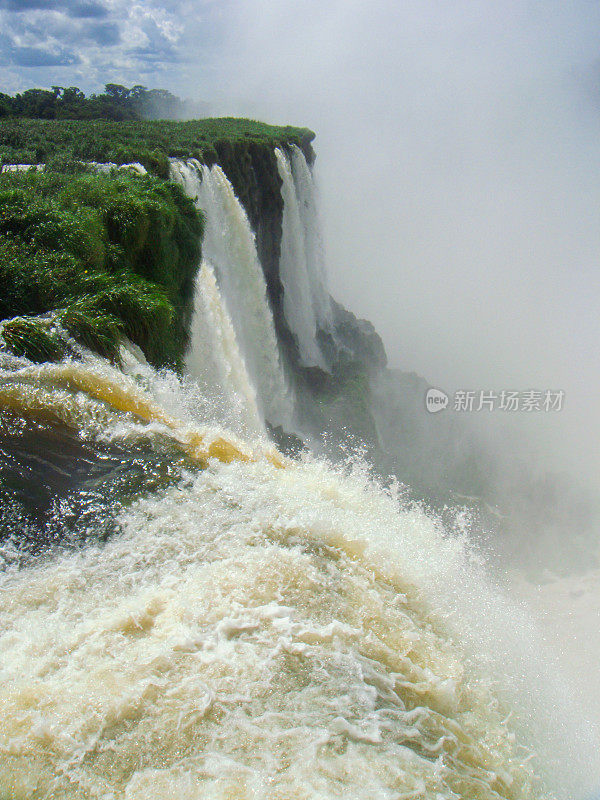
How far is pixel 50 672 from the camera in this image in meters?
2.88

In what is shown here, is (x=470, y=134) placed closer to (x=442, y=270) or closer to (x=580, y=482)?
(x=442, y=270)

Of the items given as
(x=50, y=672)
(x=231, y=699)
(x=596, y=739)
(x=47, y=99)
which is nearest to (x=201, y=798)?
(x=231, y=699)

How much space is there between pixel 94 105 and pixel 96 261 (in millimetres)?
40227

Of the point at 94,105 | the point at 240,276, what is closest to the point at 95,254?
the point at 240,276

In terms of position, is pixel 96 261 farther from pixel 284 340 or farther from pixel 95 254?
pixel 284 340

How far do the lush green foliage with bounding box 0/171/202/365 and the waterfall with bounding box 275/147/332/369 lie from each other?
31.4 ft

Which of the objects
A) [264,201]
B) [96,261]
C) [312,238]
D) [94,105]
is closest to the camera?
[96,261]

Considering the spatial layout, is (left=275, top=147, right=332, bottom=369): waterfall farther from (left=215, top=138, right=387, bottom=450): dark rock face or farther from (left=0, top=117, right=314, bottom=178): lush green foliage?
(left=0, top=117, right=314, bottom=178): lush green foliage

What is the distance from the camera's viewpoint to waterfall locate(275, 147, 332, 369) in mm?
18359

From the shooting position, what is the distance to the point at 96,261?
705 cm

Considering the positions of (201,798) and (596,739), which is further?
(596,739)

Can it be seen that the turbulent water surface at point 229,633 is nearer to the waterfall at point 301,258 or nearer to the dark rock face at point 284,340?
the dark rock face at point 284,340

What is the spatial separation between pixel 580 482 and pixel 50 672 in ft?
73.1

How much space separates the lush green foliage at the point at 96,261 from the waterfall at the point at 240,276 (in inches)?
67.0
